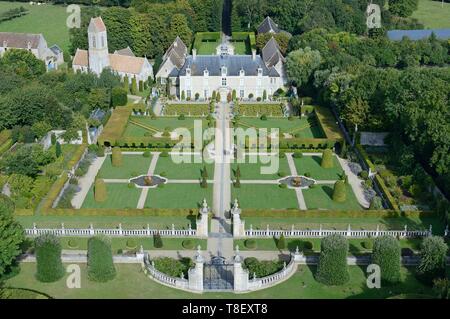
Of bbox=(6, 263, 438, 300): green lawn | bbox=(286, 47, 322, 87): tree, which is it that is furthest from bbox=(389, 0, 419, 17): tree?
bbox=(6, 263, 438, 300): green lawn

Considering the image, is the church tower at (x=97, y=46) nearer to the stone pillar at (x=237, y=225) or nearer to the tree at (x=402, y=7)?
the stone pillar at (x=237, y=225)

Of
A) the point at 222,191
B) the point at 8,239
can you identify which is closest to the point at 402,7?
the point at 222,191

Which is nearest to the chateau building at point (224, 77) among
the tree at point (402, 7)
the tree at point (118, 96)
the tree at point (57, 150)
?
the tree at point (118, 96)

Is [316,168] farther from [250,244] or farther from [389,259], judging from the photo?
[389,259]

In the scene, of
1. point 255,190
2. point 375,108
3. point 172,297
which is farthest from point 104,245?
point 375,108

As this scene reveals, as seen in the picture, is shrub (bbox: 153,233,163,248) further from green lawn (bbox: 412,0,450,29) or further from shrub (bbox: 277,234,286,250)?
green lawn (bbox: 412,0,450,29)
